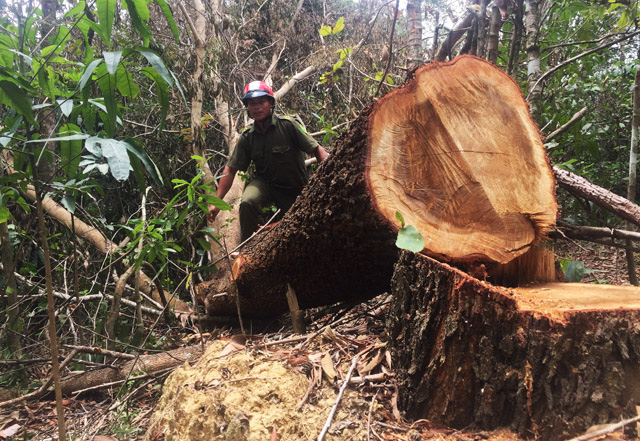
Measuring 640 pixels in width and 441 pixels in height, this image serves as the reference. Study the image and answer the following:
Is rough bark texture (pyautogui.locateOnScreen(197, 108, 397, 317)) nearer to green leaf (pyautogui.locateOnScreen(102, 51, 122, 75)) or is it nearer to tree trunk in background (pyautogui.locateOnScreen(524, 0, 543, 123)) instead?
green leaf (pyautogui.locateOnScreen(102, 51, 122, 75))

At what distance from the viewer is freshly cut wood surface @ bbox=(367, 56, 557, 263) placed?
1675 millimetres

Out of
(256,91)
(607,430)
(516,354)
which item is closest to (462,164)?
(516,354)

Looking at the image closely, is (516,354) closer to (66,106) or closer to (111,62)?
(111,62)

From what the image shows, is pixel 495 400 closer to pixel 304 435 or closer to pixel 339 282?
pixel 304 435

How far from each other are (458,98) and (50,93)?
1622mm

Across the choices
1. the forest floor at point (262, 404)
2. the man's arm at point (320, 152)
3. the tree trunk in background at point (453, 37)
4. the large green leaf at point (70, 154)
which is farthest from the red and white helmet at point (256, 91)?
the large green leaf at point (70, 154)

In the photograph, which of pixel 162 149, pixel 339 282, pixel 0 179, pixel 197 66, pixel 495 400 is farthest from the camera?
pixel 162 149

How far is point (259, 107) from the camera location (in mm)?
3434

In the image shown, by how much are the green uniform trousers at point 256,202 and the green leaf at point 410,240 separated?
205 centimetres

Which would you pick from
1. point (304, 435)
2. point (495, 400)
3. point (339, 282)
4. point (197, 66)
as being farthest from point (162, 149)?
point (495, 400)

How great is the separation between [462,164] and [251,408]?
52.3 inches

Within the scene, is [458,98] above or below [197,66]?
below

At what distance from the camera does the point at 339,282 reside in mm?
2389

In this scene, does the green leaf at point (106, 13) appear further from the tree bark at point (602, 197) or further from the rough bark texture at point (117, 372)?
the tree bark at point (602, 197)
